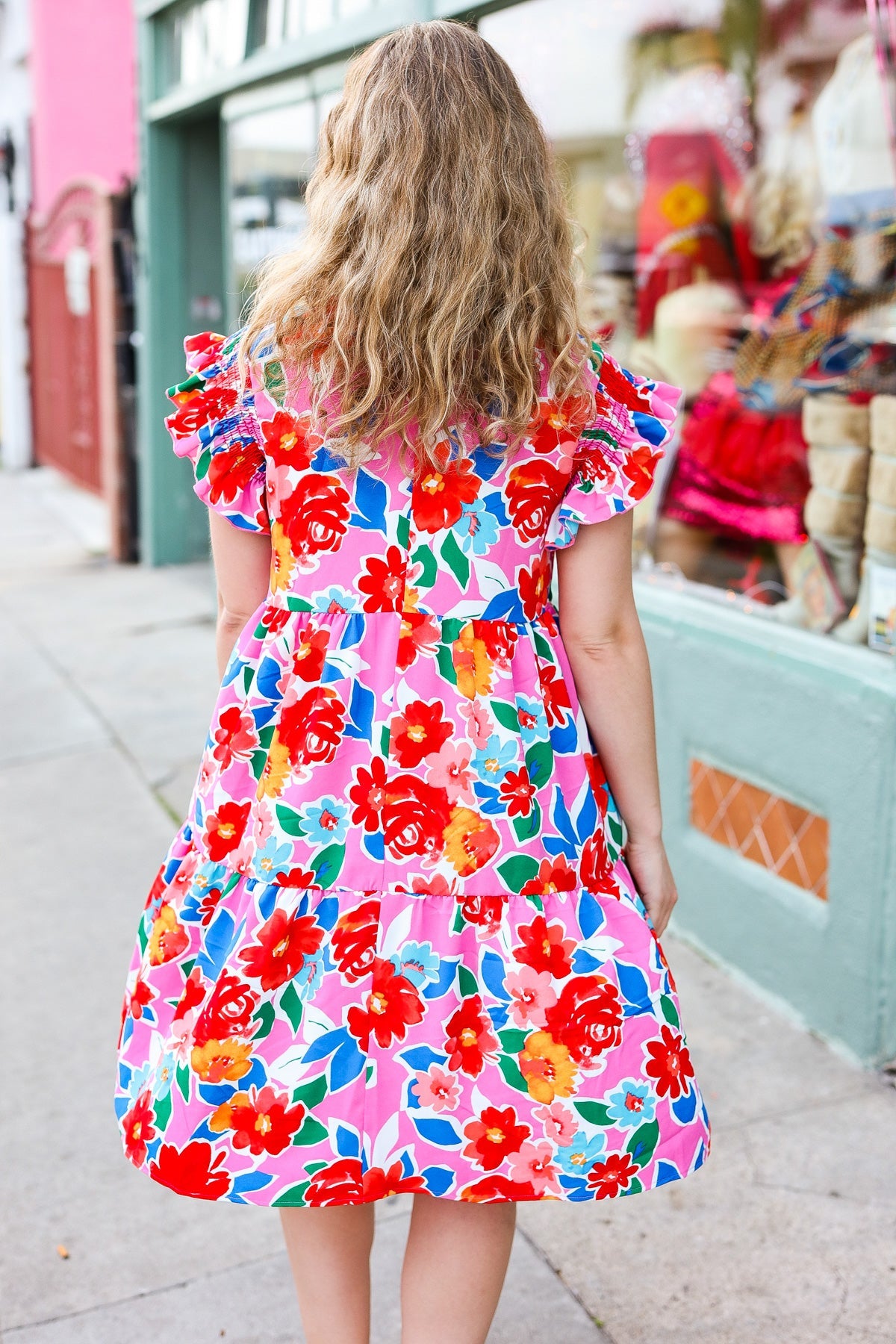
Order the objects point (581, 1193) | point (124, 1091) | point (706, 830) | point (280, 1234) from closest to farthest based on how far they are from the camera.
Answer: point (581, 1193), point (124, 1091), point (280, 1234), point (706, 830)

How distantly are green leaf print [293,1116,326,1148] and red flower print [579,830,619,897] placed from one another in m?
0.43

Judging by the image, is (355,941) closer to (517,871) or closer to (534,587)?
(517,871)

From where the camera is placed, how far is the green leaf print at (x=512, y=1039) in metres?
1.64

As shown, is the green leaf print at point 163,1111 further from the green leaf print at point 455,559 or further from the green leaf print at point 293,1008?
the green leaf print at point 455,559

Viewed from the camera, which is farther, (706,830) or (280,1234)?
(706,830)

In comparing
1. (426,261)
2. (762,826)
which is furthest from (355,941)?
(762,826)

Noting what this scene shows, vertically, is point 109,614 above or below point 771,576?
below

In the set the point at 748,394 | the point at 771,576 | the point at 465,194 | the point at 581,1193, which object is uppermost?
the point at 465,194

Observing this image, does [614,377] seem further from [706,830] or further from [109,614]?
[109,614]

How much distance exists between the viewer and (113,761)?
4.96 m

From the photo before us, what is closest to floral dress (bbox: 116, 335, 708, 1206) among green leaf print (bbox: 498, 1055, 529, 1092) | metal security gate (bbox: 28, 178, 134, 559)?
green leaf print (bbox: 498, 1055, 529, 1092)

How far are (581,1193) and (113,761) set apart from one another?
3.61m

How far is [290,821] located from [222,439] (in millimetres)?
480

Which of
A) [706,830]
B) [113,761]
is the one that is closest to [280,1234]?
[706,830]
